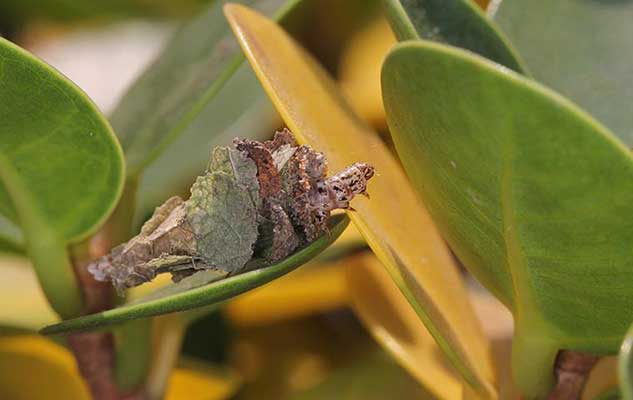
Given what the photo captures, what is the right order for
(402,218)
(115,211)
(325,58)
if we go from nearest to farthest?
1. (402,218)
2. (115,211)
3. (325,58)

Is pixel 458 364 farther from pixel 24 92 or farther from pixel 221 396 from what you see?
pixel 221 396

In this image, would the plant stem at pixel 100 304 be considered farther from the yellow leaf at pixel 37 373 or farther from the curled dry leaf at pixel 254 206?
the yellow leaf at pixel 37 373

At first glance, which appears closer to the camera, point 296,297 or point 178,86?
point 178,86

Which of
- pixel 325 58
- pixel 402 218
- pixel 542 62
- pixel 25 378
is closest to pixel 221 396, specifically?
pixel 25 378

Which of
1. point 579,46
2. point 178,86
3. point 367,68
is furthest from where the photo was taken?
point 367,68

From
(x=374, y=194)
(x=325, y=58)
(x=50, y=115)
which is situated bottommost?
(x=325, y=58)

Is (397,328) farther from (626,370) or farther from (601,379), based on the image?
(626,370)

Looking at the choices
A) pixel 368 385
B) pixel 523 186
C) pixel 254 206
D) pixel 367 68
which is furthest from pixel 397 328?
A: pixel 367 68
